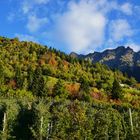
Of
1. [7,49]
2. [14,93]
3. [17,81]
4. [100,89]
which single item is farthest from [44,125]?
[7,49]

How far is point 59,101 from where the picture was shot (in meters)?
92.8

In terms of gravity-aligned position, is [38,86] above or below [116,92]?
below

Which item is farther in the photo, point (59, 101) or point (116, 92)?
point (116, 92)

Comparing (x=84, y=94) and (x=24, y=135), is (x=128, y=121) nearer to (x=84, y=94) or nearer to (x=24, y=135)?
(x=24, y=135)

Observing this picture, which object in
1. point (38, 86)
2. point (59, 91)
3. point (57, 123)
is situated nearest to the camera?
point (57, 123)

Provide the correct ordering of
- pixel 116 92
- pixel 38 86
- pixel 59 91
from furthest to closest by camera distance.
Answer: pixel 116 92, pixel 59 91, pixel 38 86

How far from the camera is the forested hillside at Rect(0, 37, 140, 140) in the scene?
72812 millimetres

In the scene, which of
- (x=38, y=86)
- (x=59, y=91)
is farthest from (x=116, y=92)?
(x=38, y=86)

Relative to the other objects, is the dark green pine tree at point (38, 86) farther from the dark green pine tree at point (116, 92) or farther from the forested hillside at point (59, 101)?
the dark green pine tree at point (116, 92)

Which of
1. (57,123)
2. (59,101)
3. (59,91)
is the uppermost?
(59,91)

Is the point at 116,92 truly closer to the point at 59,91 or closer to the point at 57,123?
the point at 59,91

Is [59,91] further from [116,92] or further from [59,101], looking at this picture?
[59,101]

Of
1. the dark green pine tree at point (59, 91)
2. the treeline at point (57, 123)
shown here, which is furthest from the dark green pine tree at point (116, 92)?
the treeline at point (57, 123)

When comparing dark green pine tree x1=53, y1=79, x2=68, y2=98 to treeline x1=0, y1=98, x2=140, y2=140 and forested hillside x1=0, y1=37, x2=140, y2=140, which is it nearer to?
forested hillside x1=0, y1=37, x2=140, y2=140
